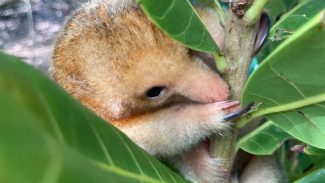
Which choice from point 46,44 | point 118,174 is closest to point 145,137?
point 118,174

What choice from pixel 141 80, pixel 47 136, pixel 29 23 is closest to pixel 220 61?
pixel 141 80

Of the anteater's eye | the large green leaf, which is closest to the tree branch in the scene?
the anteater's eye

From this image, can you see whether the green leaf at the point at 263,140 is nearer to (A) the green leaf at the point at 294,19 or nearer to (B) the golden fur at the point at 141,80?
(B) the golden fur at the point at 141,80

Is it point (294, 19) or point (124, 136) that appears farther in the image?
point (294, 19)

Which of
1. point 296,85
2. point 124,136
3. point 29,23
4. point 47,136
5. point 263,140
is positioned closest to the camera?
point 47,136

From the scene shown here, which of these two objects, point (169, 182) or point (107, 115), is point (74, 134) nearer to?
point (169, 182)

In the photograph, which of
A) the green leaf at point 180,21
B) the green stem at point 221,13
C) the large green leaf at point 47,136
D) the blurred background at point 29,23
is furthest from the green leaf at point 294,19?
the blurred background at point 29,23

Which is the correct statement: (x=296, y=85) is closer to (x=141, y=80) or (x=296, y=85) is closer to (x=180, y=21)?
(x=180, y=21)
